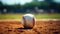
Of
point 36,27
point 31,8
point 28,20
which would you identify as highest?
point 31,8

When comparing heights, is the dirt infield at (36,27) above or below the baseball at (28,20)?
below

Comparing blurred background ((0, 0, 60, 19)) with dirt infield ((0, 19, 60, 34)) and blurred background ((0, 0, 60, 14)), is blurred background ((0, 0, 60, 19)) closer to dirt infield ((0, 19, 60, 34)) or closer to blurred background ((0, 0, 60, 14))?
blurred background ((0, 0, 60, 14))

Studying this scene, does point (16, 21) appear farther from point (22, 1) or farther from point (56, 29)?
point (56, 29)

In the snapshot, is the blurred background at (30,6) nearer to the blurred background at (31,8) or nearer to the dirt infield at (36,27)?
the blurred background at (31,8)

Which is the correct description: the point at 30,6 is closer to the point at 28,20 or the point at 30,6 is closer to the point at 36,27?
the point at 28,20

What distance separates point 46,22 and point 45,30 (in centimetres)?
25

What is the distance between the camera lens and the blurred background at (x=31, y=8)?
367cm

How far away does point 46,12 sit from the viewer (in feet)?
12.1

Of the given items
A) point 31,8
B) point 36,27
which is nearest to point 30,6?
point 31,8

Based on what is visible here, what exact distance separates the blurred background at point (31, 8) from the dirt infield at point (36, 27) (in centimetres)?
11

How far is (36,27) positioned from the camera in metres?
3.71

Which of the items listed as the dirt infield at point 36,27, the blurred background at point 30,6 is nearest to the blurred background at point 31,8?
the blurred background at point 30,6

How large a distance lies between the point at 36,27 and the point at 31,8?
30 cm

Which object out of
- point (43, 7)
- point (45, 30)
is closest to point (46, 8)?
point (43, 7)
